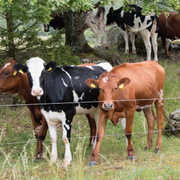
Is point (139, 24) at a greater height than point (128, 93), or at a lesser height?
greater

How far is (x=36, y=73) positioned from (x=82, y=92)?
1107 millimetres

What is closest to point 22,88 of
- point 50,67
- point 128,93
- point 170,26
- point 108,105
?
point 50,67

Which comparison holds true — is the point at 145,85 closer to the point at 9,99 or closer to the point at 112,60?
the point at 9,99

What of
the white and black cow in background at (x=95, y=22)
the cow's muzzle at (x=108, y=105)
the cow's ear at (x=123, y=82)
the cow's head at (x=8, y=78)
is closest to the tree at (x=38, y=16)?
the cow's head at (x=8, y=78)

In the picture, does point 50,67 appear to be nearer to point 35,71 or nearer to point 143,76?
point 35,71

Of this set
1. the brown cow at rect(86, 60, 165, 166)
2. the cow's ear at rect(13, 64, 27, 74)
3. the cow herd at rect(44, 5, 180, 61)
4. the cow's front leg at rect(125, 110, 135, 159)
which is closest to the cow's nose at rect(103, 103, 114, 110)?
the brown cow at rect(86, 60, 165, 166)

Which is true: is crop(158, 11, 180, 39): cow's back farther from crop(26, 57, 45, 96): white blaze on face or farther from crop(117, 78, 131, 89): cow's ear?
crop(26, 57, 45, 96): white blaze on face

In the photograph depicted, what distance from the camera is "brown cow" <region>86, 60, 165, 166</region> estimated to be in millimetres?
5418

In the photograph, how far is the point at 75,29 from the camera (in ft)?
39.8

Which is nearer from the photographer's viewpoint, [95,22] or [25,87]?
[25,87]

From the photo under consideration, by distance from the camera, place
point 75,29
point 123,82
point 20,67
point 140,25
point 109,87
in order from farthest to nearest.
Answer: point 140,25, point 75,29, point 20,67, point 123,82, point 109,87

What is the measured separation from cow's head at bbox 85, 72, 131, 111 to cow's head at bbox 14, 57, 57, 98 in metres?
0.90

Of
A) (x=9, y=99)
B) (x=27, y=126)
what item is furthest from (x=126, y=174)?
(x=9, y=99)

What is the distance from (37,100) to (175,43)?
11560mm
